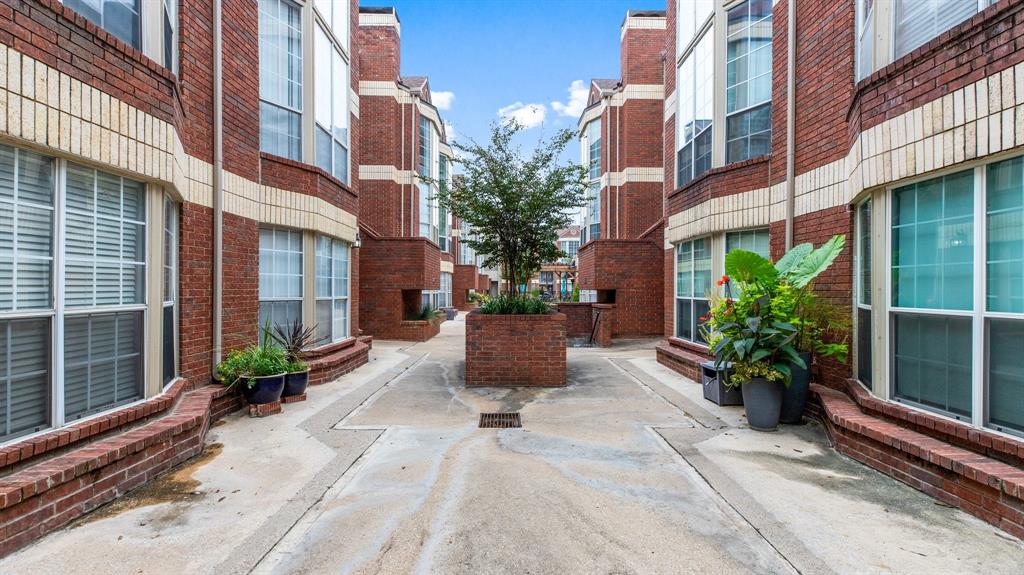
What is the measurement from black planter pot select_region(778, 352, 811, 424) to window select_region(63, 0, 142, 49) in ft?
28.0

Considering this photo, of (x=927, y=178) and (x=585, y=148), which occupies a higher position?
(x=585, y=148)

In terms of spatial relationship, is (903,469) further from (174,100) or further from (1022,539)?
(174,100)

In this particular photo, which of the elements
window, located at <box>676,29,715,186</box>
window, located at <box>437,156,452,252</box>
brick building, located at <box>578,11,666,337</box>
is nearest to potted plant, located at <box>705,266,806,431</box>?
window, located at <box>676,29,715,186</box>

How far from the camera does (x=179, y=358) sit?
5.30m

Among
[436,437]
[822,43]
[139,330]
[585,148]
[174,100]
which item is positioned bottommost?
[436,437]

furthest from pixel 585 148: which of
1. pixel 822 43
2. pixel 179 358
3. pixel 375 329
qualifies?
pixel 179 358

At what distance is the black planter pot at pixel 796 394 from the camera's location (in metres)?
5.47

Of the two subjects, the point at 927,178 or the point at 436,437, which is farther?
the point at 436,437

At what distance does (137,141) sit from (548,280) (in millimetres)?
58407

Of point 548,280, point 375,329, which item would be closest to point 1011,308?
point 375,329

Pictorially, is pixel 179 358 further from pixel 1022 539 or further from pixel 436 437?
pixel 1022 539

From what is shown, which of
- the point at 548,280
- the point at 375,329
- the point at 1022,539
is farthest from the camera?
the point at 548,280

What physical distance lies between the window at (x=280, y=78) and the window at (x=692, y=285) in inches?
315

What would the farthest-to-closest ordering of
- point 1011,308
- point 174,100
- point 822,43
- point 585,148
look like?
1. point 585,148
2. point 822,43
3. point 174,100
4. point 1011,308
